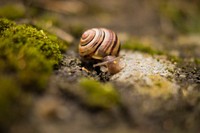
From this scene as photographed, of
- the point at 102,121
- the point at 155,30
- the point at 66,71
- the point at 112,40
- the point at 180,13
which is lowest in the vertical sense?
the point at 102,121

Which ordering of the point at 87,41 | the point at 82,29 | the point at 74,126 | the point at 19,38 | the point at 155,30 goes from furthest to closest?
the point at 155,30 → the point at 82,29 → the point at 87,41 → the point at 19,38 → the point at 74,126

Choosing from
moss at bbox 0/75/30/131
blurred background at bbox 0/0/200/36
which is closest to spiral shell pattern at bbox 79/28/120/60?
moss at bbox 0/75/30/131

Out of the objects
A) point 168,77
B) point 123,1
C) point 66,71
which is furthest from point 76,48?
point 123,1

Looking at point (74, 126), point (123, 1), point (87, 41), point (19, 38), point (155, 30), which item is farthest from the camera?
point (123, 1)

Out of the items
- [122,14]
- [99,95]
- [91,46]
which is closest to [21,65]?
[99,95]

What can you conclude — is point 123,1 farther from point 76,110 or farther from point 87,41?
point 76,110

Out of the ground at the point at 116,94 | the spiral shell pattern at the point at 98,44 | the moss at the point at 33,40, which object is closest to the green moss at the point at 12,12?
the ground at the point at 116,94
